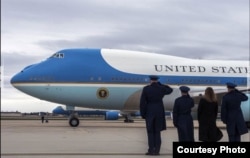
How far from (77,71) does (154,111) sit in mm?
13242

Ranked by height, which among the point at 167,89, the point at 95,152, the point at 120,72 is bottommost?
the point at 95,152

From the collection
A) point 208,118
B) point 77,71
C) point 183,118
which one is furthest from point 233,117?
point 77,71

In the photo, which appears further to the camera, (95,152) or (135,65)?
(135,65)

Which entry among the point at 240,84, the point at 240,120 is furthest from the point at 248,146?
the point at 240,84

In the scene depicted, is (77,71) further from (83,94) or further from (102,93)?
(102,93)

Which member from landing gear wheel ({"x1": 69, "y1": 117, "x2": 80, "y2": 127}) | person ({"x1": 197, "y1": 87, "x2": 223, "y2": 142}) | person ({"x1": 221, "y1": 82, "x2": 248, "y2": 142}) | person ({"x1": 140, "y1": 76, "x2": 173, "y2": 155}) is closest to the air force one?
landing gear wheel ({"x1": 69, "y1": 117, "x2": 80, "y2": 127})

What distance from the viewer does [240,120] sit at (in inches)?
371

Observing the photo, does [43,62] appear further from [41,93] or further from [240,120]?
[240,120]

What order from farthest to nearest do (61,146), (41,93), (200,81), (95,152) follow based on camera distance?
(200,81) < (41,93) < (61,146) < (95,152)

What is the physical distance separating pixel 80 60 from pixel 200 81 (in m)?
6.10

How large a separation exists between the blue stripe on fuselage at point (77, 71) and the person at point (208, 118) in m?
13.5

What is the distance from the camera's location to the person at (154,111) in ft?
30.9

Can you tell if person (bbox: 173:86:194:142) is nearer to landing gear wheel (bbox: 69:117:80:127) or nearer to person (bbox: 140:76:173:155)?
person (bbox: 140:76:173:155)

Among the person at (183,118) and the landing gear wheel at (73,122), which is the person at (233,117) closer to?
the person at (183,118)
